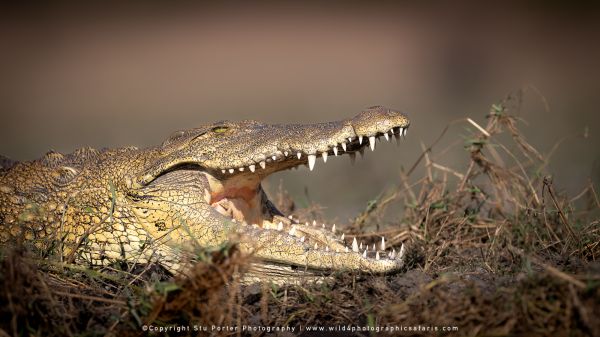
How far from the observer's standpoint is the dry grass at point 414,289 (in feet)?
9.20

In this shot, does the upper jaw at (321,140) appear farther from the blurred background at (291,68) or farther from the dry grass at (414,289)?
the blurred background at (291,68)

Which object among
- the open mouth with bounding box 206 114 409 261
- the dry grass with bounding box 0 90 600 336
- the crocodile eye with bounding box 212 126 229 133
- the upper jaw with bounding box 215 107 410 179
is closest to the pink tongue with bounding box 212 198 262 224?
the open mouth with bounding box 206 114 409 261

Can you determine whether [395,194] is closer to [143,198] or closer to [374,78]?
[143,198]

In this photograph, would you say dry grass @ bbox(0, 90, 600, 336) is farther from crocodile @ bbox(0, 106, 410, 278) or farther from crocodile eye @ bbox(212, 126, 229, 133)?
crocodile eye @ bbox(212, 126, 229, 133)

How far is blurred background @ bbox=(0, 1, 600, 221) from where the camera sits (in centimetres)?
1112

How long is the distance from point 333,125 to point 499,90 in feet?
34.2

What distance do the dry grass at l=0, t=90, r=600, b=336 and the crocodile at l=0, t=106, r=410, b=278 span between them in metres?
0.15

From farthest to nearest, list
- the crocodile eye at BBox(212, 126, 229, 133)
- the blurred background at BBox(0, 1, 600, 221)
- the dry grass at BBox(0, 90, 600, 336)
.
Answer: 1. the blurred background at BBox(0, 1, 600, 221)
2. the crocodile eye at BBox(212, 126, 229, 133)
3. the dry grass at BBox(0, 90, 600, 336)

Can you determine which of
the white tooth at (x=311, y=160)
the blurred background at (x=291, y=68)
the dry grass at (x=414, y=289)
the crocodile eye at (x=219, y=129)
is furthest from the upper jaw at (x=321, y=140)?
the blurred background at (x=291, y=68)

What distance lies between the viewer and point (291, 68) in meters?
16.5

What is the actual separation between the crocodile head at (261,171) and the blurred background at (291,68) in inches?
167

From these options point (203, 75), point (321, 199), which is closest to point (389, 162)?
point (321, 199)

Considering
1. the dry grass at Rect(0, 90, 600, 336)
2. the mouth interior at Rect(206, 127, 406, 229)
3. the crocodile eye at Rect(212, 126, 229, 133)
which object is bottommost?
the dry grass at Rect(0, 90, 600, 336)

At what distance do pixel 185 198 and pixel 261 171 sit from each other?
0.52 m
